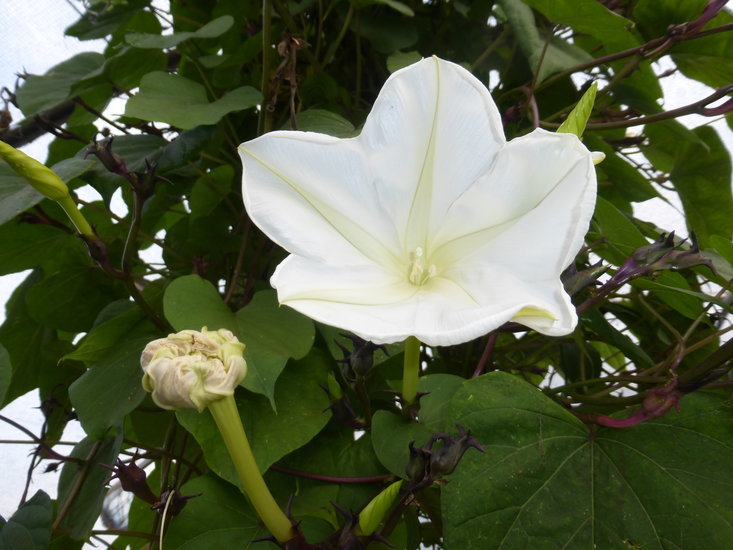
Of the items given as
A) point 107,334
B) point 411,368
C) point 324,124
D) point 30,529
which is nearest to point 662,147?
point 324,124

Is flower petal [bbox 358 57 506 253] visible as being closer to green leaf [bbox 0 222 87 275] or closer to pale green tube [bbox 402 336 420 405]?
pale green tube [bbox 402 336 420 405]

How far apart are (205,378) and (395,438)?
17cm

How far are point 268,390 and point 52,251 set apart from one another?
1.55 feet

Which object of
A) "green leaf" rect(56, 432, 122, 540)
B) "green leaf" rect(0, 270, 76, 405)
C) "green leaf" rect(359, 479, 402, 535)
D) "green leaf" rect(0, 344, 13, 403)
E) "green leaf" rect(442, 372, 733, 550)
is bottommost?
"green leaf" rect(0, 270, 76, 405)

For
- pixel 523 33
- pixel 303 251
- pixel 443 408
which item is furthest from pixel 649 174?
pixel 303 251

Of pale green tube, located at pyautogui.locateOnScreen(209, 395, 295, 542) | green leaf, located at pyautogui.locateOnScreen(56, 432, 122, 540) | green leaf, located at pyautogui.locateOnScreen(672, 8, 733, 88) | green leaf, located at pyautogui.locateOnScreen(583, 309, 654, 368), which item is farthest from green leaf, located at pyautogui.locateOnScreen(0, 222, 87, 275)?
green leaf, located at pyautogui.locateOnScreen(672, 8, 733, 88)

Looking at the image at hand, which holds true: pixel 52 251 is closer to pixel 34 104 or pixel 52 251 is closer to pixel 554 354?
pixel 34 104

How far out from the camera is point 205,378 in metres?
0.37

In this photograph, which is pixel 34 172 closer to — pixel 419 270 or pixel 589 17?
pixel 419 270

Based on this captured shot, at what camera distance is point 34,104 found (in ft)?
2.51

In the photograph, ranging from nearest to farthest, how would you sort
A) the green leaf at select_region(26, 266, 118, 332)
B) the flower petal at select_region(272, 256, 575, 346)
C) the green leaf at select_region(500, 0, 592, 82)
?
the flower petal at select_region(272, 256, 575, 346)
the green leaf at select_region(500, 0, 592, 82)
the green leaf at select_region(26, 266, 118, 332)

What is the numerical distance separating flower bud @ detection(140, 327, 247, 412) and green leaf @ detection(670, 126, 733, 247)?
0.79 metres

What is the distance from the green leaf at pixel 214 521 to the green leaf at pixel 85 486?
116 millimetres

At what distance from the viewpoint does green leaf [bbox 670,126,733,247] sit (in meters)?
0.93
